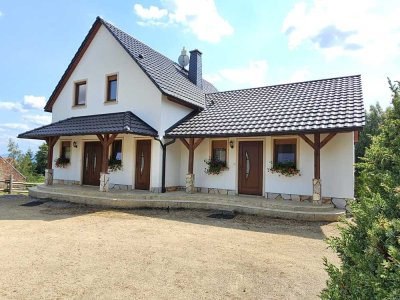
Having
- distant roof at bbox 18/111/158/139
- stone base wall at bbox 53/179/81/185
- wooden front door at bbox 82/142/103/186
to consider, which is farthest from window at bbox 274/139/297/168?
stone base wall at bbox 53/179/81/185

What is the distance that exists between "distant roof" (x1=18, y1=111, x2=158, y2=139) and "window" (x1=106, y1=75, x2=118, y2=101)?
0.95 meters

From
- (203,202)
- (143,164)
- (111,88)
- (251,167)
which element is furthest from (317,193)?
(111,88)

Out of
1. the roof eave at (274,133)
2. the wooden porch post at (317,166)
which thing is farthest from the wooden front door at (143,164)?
the wooden porch post at (317,166)

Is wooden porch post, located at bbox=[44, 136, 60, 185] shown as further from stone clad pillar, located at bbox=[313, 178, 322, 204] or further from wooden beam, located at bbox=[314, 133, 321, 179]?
stone clad pillar, located at bbox=[313, 178, 322, 204]

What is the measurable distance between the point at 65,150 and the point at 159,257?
12.0 meters

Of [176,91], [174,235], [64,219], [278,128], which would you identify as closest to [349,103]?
[278,128]

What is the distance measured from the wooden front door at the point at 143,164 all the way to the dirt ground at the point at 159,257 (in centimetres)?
376

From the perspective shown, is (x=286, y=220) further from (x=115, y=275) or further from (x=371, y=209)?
(x=371, y=209)

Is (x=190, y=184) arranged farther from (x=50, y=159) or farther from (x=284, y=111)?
(x=50, y=159)

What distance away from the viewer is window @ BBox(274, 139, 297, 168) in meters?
10.1

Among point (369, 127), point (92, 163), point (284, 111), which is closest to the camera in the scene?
point (284, 111)

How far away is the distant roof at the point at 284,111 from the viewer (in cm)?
916

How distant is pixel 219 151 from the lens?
1161 centimetres

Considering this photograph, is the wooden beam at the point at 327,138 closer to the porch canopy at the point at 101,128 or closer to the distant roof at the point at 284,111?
the distant roof at the point at 284,111
